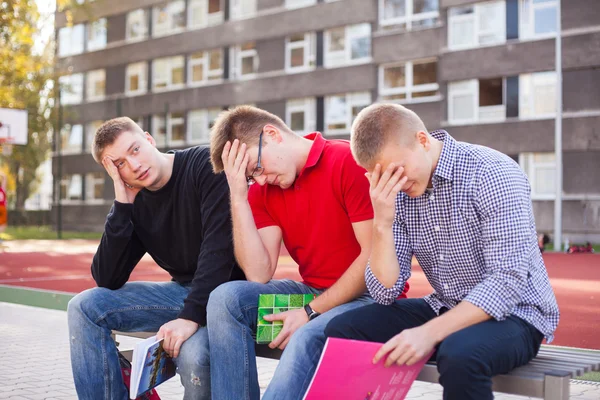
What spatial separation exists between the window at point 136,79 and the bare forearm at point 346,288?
41182mm

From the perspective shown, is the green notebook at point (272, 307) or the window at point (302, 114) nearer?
the green notebook at point (272, 307)

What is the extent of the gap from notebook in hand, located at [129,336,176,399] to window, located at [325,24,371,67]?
99.9 feet

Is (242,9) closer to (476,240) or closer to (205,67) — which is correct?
(205,67)

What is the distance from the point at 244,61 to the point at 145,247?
114 feet

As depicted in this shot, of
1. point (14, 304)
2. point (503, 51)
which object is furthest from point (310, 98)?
point (14, 304)

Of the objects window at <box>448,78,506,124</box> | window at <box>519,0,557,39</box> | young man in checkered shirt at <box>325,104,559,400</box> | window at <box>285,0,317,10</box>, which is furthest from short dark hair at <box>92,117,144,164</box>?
window at <box>285,0,317,10</box>

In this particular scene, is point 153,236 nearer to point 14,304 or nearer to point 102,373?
point 102,373

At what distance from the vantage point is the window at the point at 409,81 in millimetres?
31719

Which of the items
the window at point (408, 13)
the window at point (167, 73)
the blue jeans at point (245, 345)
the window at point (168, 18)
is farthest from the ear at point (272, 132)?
the window at point (168, 18)

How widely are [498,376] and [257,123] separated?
65.8 inches

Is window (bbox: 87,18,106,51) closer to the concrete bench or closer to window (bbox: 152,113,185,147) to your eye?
window (bbox: 152,113,185,147)

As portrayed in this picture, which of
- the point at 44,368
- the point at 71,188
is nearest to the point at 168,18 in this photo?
the point at 71,188

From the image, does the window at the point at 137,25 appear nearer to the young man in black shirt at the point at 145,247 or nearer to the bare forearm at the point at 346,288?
the young man in black shirt at the point at 145,247

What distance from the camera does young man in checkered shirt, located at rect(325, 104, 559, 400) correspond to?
2969 mm
